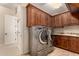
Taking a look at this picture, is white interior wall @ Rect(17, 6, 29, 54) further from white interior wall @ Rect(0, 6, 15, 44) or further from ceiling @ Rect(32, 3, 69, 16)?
ceiling @ Rect(32, 3, 69, 16)

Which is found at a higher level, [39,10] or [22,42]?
[39,10]

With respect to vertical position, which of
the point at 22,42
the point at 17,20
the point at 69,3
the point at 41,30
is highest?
the point at 69,3

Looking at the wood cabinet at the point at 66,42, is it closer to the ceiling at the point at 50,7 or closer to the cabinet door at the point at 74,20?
the cabinet door at the point at 74,20

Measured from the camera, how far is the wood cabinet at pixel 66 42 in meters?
1.55

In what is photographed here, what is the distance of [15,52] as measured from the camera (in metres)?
1.49

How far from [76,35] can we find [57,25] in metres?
0.32

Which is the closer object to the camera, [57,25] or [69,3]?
[69,3]

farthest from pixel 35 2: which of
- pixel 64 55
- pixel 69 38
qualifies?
pixel 64 55

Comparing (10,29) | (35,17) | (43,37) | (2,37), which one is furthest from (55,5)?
(2,37)

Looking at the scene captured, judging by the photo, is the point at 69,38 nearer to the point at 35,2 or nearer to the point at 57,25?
the point at 57,25

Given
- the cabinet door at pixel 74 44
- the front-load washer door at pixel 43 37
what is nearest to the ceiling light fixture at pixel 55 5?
the front-load washer door at pixel 43 37

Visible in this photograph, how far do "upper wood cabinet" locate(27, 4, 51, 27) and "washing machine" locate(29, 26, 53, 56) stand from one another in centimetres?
7

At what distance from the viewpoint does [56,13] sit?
1.54 m

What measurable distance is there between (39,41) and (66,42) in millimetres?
422
